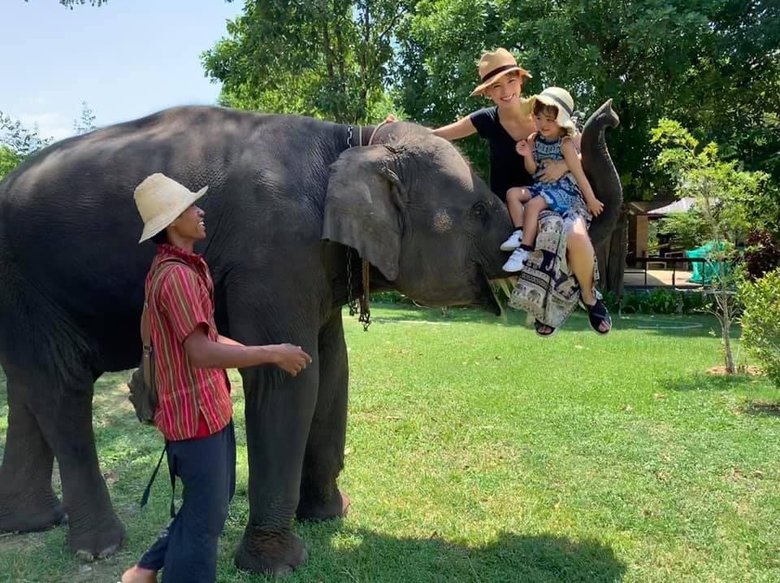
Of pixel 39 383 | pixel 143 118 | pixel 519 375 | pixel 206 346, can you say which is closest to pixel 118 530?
pixel 39 383

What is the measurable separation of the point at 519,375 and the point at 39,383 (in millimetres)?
6750

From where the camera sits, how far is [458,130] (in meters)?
4.68

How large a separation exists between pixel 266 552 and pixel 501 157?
2526 millimetres

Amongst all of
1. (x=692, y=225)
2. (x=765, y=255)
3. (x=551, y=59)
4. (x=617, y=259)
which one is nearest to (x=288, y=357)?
(x=692, y=225)

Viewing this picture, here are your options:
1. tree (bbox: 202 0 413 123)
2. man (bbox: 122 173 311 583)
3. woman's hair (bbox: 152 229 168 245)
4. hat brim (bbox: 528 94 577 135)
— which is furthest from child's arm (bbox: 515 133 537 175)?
tree (bbox: 202 0 413 123)

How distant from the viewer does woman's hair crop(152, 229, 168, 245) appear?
3125mm

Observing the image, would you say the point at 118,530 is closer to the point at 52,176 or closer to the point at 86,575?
the point at 86,575

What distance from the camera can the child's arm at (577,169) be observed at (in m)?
4.01

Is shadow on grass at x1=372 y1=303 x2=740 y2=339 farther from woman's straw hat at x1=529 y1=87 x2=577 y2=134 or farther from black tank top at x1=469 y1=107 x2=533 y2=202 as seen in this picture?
woman's straw hat at x1=529 y1=87 x2=577 y2=134

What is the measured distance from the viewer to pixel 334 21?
2039cm

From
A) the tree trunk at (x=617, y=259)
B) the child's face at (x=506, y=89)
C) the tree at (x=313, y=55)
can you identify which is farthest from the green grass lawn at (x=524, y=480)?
the tree at (x=313, y=55)

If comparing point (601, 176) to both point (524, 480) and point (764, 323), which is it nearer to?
point (524, 480)

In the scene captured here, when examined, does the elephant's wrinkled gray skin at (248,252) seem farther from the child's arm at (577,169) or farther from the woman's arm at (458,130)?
the child's arm at (577,169)

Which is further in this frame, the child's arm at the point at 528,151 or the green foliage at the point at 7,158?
the green foliage at the point at 7,158
